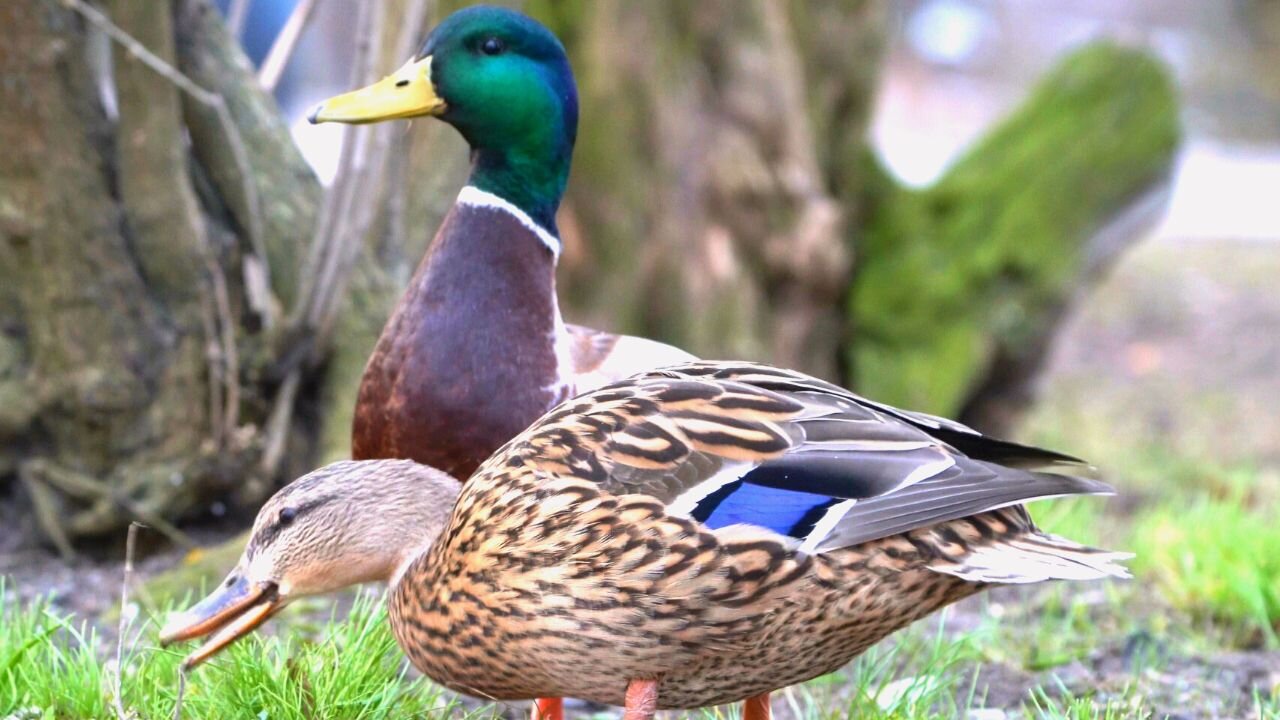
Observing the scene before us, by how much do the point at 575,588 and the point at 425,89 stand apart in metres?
1.47

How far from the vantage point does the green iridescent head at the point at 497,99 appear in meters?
3.49

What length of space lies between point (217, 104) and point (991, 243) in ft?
12.7

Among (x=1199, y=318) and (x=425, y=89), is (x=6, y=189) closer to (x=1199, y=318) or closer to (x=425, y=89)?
(x=425, y=89)

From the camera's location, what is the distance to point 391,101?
3.46 meters

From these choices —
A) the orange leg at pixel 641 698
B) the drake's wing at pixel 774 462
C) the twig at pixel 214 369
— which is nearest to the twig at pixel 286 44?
the twig at pixel 214 369

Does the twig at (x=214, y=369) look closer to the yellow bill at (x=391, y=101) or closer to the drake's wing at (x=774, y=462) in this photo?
the yellow bill at (x=391, y=101)

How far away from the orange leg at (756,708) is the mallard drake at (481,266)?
851 millimetres

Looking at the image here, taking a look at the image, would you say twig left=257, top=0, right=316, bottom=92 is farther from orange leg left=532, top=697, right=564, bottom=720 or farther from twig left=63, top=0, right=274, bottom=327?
orange leg left=532, top=697, right=564, bottom=720

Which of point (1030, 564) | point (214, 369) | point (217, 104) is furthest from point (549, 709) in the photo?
point (217, 104)

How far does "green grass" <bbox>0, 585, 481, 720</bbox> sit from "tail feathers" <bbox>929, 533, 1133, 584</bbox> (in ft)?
3.52

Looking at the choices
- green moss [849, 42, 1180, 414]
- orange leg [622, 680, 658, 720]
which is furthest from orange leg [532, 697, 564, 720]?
green moss [849, 42, 1180, 414]

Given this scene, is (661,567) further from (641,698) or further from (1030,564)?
(1030,564)

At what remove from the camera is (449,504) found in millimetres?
2988

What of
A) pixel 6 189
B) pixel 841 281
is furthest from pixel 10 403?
pixel 841 281
